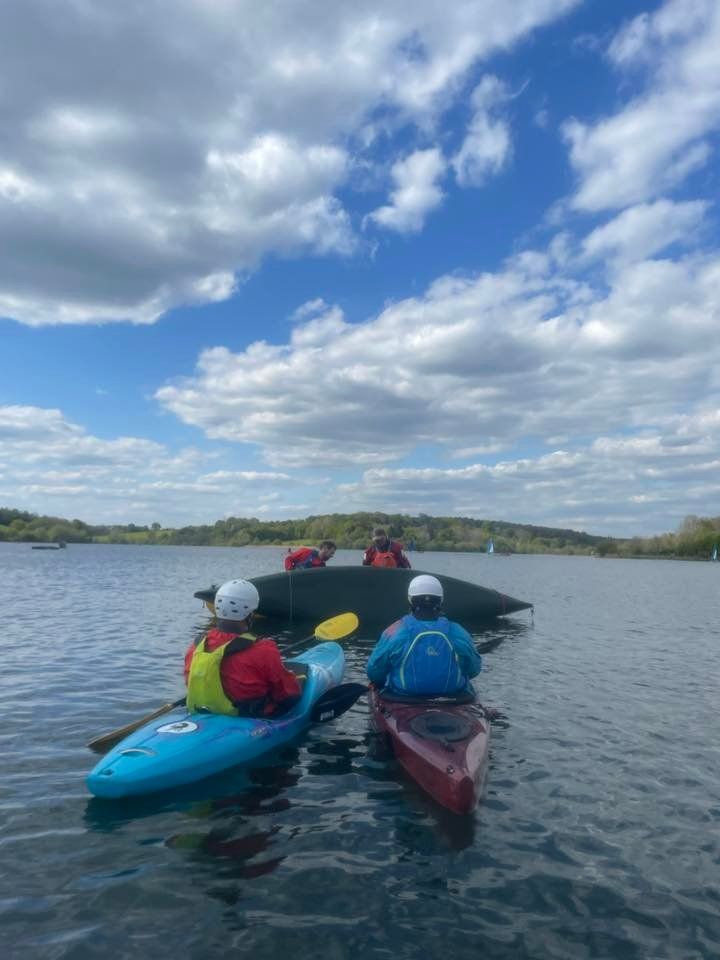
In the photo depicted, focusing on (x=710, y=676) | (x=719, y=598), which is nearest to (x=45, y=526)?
(x=719, y=598)

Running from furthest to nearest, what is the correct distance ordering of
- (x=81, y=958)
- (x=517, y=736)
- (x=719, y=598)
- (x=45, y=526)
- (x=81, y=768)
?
(x=45, y=526), (x=719, y=598), (x=517, y=736), (x=81, y=768), (x=81, y=958)

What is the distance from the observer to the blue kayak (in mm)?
6279

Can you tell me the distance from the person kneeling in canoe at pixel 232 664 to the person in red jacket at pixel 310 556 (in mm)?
11729

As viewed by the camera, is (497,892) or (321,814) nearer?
(497,892)

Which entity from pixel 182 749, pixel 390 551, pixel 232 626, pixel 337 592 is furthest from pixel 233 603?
pixel 390 551

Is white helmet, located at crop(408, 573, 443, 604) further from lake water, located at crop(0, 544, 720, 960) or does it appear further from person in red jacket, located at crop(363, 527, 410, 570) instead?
person in red jacket, located at crop(363, 527, 410, 570)

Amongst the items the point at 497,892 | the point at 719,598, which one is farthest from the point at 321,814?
the point at 719,598

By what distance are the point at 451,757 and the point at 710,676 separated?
32.9 feet

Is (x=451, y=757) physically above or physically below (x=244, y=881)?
above

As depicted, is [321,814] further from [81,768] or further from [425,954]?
[81,768]

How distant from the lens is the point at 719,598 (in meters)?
35.2

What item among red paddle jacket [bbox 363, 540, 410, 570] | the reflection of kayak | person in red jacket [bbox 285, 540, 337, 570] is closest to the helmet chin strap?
the reflection of kayak

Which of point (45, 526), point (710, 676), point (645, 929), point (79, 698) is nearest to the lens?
point (645, 929)

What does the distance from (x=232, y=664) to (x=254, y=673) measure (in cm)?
31
